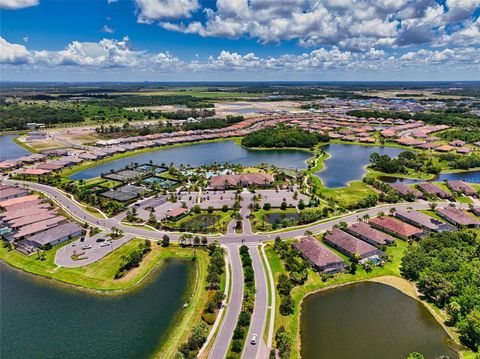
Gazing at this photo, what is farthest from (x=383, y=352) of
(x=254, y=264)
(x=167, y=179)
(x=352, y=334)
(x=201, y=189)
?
(x=167, y=179)

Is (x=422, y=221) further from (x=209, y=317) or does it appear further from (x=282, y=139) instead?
(x=282, y=139)

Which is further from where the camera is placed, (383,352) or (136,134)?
(136,134)

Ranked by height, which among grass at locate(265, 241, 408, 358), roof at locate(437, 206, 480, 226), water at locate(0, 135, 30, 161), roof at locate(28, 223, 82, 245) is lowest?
grass at locate(265, 241, 408, 358)

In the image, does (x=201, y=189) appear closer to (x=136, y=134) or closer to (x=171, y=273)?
(x=171, y=273)

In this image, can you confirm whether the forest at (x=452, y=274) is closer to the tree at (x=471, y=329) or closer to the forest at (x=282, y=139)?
the tree at (x=471, y=329)

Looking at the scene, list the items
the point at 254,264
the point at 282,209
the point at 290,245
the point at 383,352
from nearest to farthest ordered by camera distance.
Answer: the point at 383,352
the point at 254,264
the point at 290,245
the point at 282,209

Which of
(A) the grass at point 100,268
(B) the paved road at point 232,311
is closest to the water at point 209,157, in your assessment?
(A) the grass at point 100,268

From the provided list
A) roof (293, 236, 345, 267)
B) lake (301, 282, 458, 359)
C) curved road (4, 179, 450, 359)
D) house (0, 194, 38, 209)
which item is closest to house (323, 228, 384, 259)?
roof (293, 236, 345, 267)

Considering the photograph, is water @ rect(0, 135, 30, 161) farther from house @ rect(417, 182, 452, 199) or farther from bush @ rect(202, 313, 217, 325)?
house @ rect(417, 182, 452, 199)
